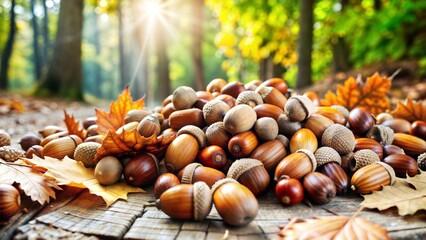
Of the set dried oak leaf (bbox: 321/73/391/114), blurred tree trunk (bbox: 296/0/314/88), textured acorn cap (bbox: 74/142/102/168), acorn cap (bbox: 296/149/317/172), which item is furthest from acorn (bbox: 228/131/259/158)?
blurred tree trunk (bbox: 296/0/314/88)

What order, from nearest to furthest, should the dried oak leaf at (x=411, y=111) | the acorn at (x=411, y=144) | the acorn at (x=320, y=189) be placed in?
the acorn at (x=320, y=189), the acorn at (x=411, y=144), the dried oak leaf at (x=411, y=111)

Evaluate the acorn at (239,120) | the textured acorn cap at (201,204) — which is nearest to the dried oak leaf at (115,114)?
the acorn at (239,120)

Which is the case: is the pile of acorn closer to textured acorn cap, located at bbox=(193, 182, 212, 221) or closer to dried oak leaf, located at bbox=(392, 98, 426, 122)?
textured acorn cap, located at bbox=(193, 182, 212, 221)

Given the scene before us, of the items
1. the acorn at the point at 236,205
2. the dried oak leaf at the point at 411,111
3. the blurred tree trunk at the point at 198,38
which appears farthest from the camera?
the blurred tree trunk at the point at 198,38

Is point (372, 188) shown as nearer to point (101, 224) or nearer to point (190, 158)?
point (190, 158)

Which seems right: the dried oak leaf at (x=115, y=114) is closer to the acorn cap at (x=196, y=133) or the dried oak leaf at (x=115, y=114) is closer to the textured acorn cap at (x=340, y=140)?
the acorn cap at (x=196, y=133)

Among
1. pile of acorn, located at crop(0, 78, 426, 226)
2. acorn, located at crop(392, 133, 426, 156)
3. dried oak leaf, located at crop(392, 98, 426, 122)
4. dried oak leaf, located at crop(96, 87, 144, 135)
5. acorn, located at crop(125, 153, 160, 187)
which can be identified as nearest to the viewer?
pile of acorn, located at crop(0, 78, 426, 226)

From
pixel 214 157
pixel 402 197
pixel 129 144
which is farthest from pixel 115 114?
pixel 402 197
